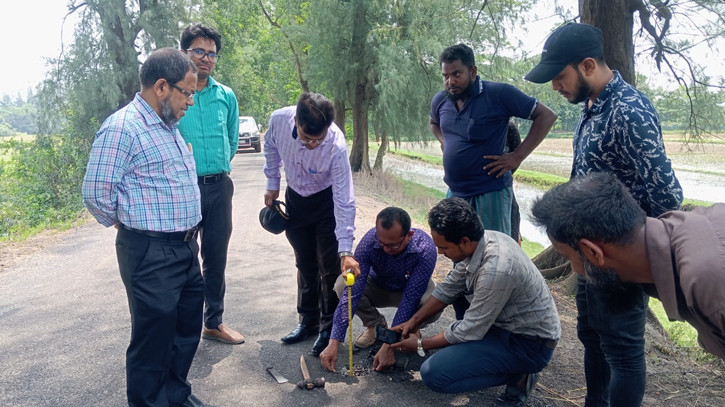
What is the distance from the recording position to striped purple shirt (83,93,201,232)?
2.62 metres

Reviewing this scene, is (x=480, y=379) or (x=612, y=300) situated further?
(x=480, y=379)

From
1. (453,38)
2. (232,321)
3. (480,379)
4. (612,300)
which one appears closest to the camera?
(612,300)

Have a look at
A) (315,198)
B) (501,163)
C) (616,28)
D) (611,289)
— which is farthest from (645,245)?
(616,28)

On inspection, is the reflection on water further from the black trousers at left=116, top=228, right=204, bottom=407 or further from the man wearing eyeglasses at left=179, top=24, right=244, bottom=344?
the black trousers at left=116, top=228, right=204, bottom=407

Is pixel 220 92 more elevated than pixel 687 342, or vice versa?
pixel 220 92

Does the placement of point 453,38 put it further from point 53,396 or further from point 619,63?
point 53,396

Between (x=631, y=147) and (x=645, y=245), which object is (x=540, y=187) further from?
(x=645, y=245)

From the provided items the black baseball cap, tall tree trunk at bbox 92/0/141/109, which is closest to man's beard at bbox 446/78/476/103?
the black baseball cap

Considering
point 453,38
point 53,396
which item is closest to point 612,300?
point 53,396

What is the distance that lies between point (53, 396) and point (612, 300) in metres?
3.14

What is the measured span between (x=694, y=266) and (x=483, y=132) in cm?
233

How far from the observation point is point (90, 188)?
2607 millimetres

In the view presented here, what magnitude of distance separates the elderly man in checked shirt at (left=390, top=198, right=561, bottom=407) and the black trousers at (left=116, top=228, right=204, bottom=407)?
54.7 inches

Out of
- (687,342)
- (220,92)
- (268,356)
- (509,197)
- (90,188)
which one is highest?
(220,92)
